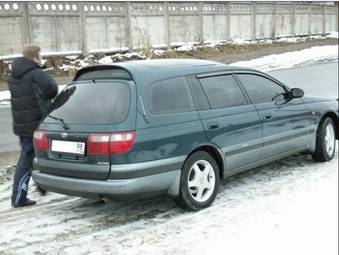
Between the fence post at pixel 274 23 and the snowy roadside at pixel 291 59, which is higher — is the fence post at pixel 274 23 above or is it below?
above

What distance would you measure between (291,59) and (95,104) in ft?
68.8

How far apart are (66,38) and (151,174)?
16111 millimetres

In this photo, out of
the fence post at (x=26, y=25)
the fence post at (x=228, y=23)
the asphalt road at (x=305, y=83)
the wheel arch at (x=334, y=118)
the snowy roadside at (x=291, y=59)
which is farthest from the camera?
the fence post at (x=228, y=23)

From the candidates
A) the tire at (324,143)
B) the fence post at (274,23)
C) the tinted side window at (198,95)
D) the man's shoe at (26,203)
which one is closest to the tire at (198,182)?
the tinted side window at (198,95)

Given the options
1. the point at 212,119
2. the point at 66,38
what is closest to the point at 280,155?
the point at 212,119

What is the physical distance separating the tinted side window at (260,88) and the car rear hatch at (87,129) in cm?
178

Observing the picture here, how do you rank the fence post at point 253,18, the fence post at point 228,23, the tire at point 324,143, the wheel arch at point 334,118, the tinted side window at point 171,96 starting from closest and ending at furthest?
the tinted side window at point 171,96
the tire at point 324,143
the wheel arch at point 334,118
the fence post at point 228,23
the fence post at point 253,18

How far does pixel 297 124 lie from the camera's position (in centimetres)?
674

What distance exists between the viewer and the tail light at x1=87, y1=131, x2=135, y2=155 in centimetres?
480

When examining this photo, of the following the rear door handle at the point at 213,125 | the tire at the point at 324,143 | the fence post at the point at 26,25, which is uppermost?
the fence post at the point at 26,25

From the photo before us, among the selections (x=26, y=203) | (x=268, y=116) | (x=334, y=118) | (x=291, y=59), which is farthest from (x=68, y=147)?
(x=291, y=59)

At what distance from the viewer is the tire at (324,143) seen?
7.08 metres

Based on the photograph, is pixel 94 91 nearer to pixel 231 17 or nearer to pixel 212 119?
pixel 212 119

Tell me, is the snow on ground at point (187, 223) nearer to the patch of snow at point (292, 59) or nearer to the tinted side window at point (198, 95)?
the tinted side window at point (198, 95)
